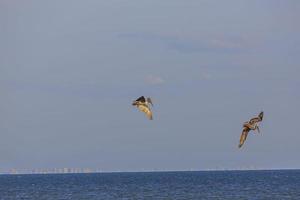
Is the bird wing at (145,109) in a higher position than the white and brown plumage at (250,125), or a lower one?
higher

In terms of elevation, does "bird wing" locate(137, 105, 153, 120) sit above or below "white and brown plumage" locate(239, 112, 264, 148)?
above

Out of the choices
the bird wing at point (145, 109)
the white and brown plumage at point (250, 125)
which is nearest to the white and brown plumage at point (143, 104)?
the bird wing at point (145, 109)

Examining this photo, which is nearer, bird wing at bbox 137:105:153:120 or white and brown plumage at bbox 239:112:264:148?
white and brown plumage at bbox 239:112:264:148

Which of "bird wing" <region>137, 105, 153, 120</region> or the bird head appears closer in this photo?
the bird head

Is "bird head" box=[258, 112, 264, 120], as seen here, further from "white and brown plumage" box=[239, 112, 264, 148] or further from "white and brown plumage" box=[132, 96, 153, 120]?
"white and brown plumage" box=[132, 96, 153, 120]

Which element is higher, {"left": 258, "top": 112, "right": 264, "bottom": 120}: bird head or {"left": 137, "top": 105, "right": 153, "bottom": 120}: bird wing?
{"left": 137, "top": 105, "right": 153, "bottom": 120}: bird wing

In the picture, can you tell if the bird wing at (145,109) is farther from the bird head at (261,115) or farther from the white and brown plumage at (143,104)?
the bird head at (261,115)

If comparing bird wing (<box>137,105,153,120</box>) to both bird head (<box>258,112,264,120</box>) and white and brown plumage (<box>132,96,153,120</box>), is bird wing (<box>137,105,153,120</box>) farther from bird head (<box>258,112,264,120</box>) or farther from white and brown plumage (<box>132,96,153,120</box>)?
bird head (<box>258,112,264,120</box>)

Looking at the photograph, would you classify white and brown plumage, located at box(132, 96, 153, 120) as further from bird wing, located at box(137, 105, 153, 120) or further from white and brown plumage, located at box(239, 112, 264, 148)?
white and brown plumage, located at box(239, 112, 264, 148)

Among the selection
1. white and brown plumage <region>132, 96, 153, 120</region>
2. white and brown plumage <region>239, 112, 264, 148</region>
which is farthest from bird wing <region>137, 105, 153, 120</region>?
white and brown plumage <region>239, 112, 264, 148</region>

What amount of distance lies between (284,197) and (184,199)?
14187 mm

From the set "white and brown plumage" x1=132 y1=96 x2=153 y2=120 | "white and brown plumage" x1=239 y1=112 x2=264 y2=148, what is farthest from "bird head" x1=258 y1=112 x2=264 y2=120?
"white and brown plumage" x1=132 y1=96 x2=153 y2=120

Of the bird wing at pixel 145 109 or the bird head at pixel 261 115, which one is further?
the bird wing at pixel 145 109

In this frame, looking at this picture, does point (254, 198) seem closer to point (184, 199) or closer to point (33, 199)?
point (184, 199)
